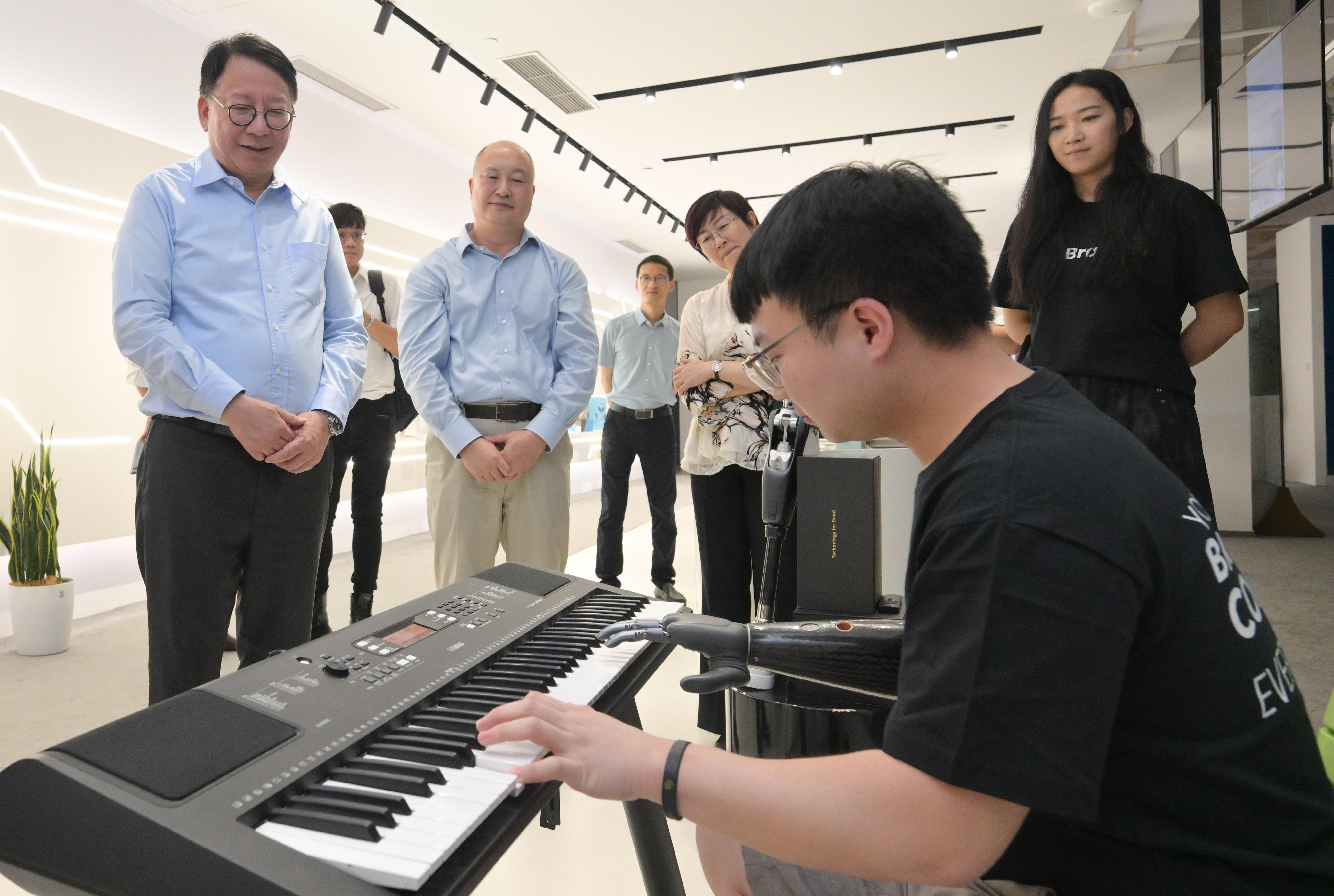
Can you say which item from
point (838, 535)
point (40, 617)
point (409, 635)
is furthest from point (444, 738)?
point (40, 617)

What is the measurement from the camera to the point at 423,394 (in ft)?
7.20

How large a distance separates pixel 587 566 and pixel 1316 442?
5.52 metres

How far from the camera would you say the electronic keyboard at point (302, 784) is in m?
0.57

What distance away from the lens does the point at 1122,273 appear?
1.69 meters

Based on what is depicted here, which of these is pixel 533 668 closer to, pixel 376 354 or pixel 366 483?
pixel 366 483

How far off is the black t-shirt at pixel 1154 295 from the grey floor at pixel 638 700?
2.42 ft

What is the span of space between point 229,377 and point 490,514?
2.63 ft

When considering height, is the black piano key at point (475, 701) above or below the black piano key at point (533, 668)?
below

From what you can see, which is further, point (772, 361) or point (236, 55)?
point (236, 55)

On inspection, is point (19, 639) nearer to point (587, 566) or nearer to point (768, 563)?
point (587, 566)

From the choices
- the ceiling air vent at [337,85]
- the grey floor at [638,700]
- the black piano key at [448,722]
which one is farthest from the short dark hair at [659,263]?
the black piano key at [448,722]

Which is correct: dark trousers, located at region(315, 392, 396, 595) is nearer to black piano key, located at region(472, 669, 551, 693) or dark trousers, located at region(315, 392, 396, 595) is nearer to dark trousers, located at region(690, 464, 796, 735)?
dark trousers, located at region(690, 464, 796, 735)

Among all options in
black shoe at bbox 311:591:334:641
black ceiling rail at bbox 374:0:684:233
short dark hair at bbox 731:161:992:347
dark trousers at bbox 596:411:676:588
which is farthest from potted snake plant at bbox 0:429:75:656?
short dark hair at bbox 731:161:992:347

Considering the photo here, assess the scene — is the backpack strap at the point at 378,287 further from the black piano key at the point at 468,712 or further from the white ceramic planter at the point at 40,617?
the black piano key at the point at 468,712
